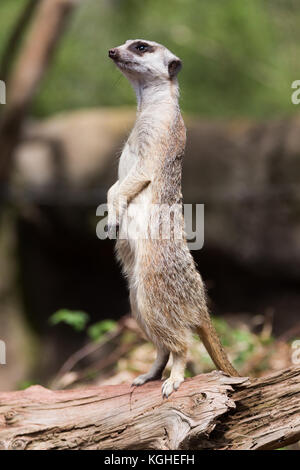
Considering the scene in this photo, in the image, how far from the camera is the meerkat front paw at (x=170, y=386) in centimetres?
220

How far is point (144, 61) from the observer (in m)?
2.29

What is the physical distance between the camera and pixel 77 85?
855 centimetres

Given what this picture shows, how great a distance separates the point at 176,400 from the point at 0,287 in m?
4.14

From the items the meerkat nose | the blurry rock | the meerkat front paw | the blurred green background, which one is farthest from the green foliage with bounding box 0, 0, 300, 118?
the meerkat front paw

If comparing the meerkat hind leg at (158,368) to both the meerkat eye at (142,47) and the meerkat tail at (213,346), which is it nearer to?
the meerkat tail at (213,346)

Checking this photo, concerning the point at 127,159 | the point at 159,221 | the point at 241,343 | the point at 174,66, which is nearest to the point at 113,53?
the point at 174,66

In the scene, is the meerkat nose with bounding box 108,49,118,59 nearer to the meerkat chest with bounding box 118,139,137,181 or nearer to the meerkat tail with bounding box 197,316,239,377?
the meerkat chest with bounding box 118,139,137,181

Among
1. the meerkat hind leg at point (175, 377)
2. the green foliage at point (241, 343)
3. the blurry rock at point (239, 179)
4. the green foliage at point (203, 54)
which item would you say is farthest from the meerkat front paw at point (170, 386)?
the green foliage at point (203, 54)

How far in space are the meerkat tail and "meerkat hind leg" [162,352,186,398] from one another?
10 cm

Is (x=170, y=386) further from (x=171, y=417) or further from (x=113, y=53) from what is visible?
(x=113, y=53)

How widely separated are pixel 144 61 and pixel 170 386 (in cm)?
114
